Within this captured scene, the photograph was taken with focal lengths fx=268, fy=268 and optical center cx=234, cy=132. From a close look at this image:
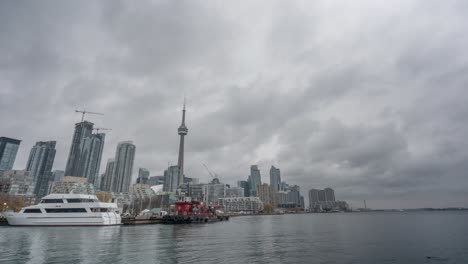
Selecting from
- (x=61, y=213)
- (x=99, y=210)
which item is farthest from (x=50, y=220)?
(x=99, y=210)

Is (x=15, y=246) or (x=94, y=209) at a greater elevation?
(x=94, y=209)

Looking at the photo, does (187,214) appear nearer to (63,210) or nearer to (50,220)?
(63,210)

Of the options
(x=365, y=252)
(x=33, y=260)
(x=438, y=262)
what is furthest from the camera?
(x=365, y=252)

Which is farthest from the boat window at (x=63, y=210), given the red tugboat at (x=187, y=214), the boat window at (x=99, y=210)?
the red tugboat at (x=187, y=214)

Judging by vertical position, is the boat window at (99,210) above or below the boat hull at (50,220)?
above

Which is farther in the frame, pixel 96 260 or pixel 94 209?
pixel 94 209

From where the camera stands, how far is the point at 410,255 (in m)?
42.0

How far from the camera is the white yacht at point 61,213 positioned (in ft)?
274

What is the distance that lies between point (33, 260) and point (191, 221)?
89.9 metres

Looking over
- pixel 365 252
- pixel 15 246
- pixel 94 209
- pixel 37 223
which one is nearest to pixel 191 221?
pixel 94 209

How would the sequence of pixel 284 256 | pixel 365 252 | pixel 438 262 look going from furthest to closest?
pixel 365 252
pixel 284 256
pixel 438 262

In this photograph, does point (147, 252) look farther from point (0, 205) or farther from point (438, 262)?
point (0, 205)

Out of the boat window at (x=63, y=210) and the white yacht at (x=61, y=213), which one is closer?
the white yacht at (x=61, y=213)

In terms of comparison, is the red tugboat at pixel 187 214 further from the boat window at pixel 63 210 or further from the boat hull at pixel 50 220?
the boat window at pixel 63 210
